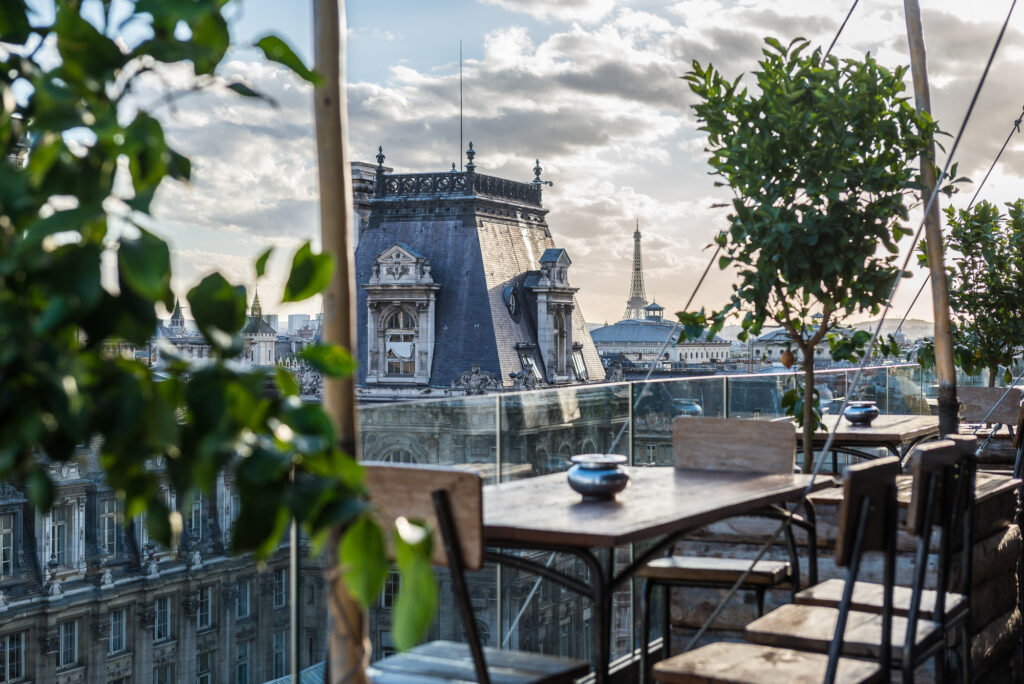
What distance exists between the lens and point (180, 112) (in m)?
0.99

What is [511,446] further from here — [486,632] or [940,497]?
[940,497]

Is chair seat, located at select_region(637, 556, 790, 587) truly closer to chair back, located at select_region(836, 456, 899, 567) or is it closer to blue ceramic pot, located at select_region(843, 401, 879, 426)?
chair back, located at select_region(836, 456, 899, 567)

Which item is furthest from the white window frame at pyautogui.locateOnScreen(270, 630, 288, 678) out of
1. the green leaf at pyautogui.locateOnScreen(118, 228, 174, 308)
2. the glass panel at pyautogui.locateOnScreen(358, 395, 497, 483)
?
the green leaf at pyautogui.locateOnScreen(118, 228, 174, 308)

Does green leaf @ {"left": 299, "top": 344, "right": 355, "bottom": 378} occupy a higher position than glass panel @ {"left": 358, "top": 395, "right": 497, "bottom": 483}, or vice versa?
green leaf @ {"left": 299, "top": 344, "right": 355, "bottom": 378}

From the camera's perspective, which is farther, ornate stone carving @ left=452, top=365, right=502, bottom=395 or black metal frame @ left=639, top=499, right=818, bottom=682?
ornate stone carving @ left=452, top=365, right=502, bottom=395

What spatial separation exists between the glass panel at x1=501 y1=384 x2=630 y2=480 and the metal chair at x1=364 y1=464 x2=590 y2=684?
5.44 feet

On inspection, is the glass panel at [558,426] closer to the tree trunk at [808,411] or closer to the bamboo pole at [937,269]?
the tree trunk at [808,411]

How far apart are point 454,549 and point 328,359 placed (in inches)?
43.2

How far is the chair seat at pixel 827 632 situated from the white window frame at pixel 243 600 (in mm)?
1397

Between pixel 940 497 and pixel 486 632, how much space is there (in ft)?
5.54

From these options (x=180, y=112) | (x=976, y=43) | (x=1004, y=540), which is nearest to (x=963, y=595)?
(x=1004, y=540)

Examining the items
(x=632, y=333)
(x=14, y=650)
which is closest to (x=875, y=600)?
(x=14, y=650)

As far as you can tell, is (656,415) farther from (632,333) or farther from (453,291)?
(632,333)

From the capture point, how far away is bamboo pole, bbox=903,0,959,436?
476 centimetres
